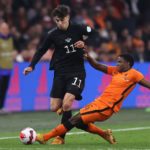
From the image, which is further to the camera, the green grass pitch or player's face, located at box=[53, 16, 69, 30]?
player's face, located at box=[53, 16, 69, 30]

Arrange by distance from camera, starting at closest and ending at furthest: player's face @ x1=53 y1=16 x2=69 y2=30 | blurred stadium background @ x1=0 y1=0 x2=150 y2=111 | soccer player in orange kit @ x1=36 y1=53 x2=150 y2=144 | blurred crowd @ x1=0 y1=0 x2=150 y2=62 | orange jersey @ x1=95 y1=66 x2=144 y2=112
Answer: soccer player in orange kit @ x1=36 y1=53 x2=150 y2=144
orange jersey @ x1=95 y1=66 x2=144 y2=112
player's face @ x1=53 y1=16 x2=69 y2=30
blurred stadium background @ x1=0 y1=0 x2=150 y2=111
blurred crowd @ x1=0 y1=0 x2=150 y2=62

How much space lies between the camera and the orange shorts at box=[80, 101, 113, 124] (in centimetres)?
1240

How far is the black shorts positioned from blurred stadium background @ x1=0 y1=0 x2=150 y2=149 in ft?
6.39

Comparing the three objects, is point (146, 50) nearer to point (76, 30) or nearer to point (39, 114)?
point (39, 114)

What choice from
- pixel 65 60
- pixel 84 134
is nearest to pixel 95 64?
pixel 65 60

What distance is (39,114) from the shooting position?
1909 centimetres

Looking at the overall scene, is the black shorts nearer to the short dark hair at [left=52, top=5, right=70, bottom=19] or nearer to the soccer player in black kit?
the soccer player in black kit

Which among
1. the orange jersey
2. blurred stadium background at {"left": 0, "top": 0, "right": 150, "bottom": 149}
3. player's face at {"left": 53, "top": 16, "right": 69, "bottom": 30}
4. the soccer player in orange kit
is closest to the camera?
the soccer player in orange kit

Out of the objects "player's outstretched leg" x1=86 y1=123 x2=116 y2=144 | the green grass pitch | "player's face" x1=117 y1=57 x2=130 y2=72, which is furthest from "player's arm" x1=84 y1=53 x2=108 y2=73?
the green grass pitch

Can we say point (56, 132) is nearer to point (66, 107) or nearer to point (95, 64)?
point (66, 107)

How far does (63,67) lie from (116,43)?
10823 millimetres

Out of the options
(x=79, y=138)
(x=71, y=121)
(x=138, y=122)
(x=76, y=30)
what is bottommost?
(x=138, y=122)

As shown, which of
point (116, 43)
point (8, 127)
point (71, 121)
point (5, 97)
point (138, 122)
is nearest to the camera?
point (71, 121)

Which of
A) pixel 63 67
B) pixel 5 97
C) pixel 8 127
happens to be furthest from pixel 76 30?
pixel 5 97
